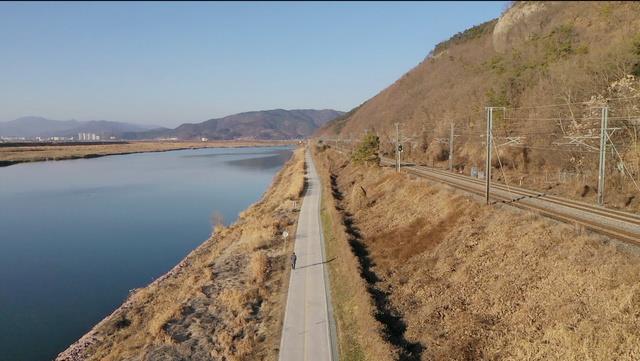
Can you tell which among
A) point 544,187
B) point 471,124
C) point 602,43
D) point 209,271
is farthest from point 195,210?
point 602,43

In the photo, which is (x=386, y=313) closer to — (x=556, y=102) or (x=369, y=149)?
(x=556, y=102)

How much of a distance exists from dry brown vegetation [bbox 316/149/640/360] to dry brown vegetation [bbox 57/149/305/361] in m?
4.08

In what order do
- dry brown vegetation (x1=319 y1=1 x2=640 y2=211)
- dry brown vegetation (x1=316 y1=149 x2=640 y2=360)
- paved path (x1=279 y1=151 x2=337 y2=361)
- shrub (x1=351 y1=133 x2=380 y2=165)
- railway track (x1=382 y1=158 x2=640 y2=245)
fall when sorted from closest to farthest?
1. dry brown vegetation (x1=316 y1=149 x2=640 y2=360)
2. paved path (x1=279 y1=151 x2=337 y2=361)
3. railway track (x1=382 y1=158 x2=640 y2=245)
4. dry brown vegetation (x1=319 y1=1 x2=640 y2=211)
5. shrub (x1=351 y1=133 x2=380 y2=165)

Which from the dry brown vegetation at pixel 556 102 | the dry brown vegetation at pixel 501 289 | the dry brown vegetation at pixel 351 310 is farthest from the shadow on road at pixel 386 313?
the dry brown vegetation at pixel 556 102

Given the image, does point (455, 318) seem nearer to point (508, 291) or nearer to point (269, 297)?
point (508, 291)

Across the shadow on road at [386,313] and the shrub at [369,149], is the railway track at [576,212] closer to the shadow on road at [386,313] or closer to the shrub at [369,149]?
the shadow on road at [386,313]

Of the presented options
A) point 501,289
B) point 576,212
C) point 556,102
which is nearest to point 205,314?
point 501,289

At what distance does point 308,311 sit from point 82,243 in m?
28.7

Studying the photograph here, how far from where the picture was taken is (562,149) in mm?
42531

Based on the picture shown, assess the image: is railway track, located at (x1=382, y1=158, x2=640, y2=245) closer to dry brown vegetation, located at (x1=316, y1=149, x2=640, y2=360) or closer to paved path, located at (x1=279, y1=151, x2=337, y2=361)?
dry brown vegetation, located at (x1=316, y1=149, x2=640, y2=360)

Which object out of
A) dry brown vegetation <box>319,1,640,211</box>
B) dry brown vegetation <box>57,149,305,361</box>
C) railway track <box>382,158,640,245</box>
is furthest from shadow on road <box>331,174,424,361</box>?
dry brown vegetation <box>319,1,640,211</box>

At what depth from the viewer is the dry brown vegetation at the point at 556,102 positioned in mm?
32281

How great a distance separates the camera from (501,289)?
1827 cm

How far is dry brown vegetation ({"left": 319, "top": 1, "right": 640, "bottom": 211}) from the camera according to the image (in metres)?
32.3
